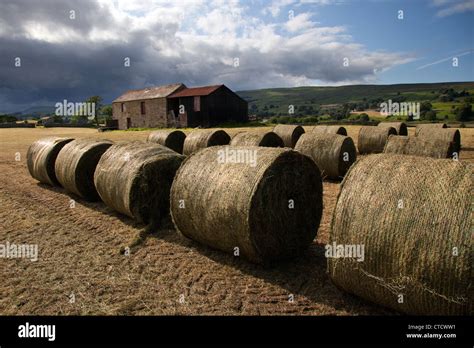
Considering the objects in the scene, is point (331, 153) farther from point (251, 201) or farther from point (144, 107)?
point (144, 107)

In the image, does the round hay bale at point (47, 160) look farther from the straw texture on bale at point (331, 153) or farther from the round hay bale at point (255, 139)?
the straw texture on bale at point (331, 153)

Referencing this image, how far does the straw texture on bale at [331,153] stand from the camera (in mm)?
13961

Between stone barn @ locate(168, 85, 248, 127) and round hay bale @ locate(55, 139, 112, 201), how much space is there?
37.0 m

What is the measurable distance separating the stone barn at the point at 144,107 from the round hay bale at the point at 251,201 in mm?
43713

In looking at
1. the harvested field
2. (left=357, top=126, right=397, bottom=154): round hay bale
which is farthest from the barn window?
the harvested field

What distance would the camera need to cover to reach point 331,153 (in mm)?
14031

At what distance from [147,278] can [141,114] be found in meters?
49.5

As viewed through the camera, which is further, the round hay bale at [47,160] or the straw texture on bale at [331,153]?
the straw texture on bale at [331,153]

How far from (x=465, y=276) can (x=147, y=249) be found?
5.23m

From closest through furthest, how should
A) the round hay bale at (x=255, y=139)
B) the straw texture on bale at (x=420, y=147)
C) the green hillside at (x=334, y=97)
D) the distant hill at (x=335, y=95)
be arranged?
the straw texture on bale at (x=420, y=147) → the round hay bale at (x=255, y=139) → the green hillside at (x=334, y=97) → the distant hill at (x=335, y=95)

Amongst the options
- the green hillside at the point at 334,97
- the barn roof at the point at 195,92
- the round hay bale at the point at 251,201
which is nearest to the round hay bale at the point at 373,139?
the round hay bale at the point at 251,201

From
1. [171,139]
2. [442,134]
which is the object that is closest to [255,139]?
[171,139]

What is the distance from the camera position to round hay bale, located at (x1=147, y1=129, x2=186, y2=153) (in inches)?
783

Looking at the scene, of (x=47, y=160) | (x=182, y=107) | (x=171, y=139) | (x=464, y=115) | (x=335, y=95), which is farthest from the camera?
(x=335, y=95)
